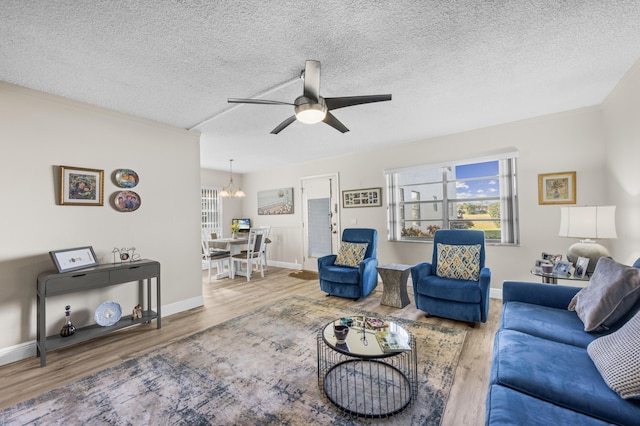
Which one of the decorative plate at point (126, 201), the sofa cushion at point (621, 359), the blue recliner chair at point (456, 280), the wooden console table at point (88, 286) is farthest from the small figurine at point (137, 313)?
the sofa cushion at point (621, 359)

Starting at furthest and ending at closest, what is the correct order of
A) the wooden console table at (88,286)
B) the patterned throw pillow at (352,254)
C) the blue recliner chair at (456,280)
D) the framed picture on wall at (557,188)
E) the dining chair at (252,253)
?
1. the dining chair at (252,253)
2. the patterned throw pillow at (352,254)
3. the framed picture on wall at (557,188)
4. the blue recliner chair at (456,280)
5. the wooden console table at (88,286)

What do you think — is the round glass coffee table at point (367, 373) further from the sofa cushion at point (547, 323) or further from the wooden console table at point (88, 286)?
the wooden console table at point (88, 286)

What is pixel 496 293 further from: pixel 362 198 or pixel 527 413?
pixel 527 413

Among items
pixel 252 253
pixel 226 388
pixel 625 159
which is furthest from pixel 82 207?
pixel 625 159

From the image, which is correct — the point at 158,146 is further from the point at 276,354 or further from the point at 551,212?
the point at 551,212

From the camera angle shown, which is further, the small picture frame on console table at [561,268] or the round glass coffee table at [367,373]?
the small picture frame on console table at [561,268]

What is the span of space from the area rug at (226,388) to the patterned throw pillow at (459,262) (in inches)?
27.2

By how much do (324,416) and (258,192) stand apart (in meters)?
6.07

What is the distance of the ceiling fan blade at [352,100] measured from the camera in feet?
6.91

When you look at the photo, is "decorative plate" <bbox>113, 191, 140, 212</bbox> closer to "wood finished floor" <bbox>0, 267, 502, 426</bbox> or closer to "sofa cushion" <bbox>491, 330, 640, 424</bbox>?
"wood finished floor" <bbox>0, 267, 502, 426</bbox>

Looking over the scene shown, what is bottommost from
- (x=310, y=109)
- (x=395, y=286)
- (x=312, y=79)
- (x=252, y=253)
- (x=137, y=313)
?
(x=137, y=313)

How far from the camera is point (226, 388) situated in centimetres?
201

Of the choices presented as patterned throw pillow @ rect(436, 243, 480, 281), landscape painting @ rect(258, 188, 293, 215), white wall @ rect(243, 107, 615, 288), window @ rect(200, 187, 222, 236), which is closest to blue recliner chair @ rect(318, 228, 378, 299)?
white wall @ rect(243, 107, 615, 288)

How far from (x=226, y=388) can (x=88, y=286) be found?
5.96ft
